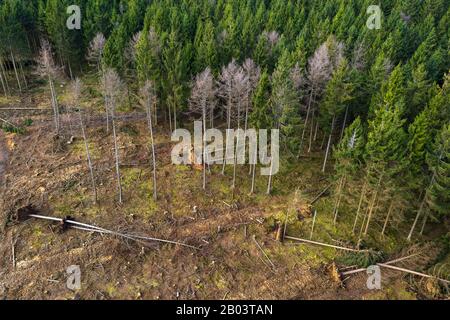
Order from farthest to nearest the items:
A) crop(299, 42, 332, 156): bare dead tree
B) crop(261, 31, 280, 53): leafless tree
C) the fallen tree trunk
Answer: crop(261, 31, 280, 53): leafless tree
crop(299, 42, 332, 156): bare dead tree
the fallen tree trunk

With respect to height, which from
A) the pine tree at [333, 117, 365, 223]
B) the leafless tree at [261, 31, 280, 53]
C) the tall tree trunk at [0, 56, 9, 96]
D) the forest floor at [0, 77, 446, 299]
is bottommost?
the forest floor at [0, 77, 446, 299]

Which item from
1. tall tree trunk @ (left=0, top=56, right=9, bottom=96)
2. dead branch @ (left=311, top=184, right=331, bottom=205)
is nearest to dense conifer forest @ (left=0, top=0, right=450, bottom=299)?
dead branch @ (left=311, top=184, right=331, bottom=205)

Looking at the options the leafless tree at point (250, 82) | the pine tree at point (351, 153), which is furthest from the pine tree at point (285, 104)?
the pine tree at point (351, 153)

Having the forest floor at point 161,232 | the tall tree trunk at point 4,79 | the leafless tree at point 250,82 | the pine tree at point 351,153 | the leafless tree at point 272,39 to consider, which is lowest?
the forest floor at point 161,232

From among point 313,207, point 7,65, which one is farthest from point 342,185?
point 7,65

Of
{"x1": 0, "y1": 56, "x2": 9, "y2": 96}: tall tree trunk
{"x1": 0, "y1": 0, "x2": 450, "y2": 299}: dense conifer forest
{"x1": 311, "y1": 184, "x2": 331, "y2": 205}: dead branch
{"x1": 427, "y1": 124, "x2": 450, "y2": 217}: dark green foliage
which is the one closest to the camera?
{"x1": 427, "y1": 124, "x2": 450, "y2": 217}: dark green foliage

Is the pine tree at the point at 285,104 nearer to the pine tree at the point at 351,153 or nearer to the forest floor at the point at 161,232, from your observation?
the pine tree at the point at 351,153

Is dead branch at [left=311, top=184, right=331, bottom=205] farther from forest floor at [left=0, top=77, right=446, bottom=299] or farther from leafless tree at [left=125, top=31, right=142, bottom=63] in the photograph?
leafless tree at [left=125, top=31, right=142, bottom=63]
